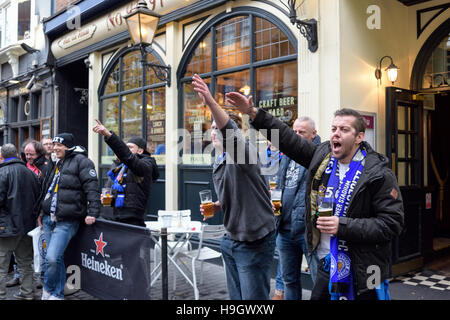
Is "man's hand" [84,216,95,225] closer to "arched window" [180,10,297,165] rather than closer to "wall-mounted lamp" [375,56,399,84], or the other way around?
"arched window" [180,10,297,165]

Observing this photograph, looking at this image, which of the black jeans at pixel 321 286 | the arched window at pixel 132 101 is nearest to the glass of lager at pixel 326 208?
the black jeans at pixel 321 286

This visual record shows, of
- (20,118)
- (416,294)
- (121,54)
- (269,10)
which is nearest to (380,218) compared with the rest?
(416,294)

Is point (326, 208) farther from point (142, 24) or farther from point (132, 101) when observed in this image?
point (132, 101)

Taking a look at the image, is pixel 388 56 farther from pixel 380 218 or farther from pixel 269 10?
pixel 380 218

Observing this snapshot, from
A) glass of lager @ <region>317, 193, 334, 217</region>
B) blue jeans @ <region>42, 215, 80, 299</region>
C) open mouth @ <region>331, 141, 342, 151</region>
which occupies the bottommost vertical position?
blue jeans @ <region>42, 215, 80, 299</region>

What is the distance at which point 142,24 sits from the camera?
22.4ft

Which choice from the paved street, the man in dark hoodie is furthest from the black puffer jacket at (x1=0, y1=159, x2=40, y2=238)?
the paved street

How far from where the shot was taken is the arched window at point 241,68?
5.99 meters

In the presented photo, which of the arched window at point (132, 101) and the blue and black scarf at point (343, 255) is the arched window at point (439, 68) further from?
the arched window at point (132, 101)

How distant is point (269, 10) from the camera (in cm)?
613

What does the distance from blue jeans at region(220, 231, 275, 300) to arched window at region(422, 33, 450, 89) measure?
439cm

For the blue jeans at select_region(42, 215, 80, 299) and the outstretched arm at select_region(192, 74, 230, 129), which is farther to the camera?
the blue jeans at select_region(42, 215, 80, 299)

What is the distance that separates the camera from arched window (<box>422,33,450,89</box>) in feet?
19.6

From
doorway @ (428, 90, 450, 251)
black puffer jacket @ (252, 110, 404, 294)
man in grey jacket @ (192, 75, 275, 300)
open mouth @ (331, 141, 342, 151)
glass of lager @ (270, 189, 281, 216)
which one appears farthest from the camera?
doorway @ (428, 90, 450, 251)
